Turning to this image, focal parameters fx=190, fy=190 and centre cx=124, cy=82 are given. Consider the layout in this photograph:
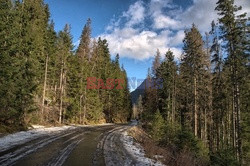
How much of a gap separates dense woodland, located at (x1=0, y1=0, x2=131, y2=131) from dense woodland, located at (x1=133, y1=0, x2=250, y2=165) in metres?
14.6

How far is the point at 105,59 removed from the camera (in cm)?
5734

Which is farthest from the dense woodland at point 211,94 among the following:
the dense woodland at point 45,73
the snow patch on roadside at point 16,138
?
the dense woodland at point 45,73

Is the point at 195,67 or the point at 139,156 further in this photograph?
the point at 195,67

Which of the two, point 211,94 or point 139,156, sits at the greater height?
point 211,94

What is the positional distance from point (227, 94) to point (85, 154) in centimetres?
2417

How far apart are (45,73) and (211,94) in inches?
1046

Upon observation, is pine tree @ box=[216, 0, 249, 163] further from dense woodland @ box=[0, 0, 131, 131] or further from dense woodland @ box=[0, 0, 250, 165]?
dense woodland @ box=[0, 0, 131, 131]

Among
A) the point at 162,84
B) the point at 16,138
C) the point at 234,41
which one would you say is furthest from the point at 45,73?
the point at 234,41

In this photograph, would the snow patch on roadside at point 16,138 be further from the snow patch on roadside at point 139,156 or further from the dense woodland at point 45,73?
the snow patch on roadside at point 139,156

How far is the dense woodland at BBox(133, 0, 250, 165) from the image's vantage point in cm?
1852

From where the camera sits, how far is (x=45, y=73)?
3005 cm

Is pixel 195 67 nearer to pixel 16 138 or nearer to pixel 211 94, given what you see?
pixel 211 94

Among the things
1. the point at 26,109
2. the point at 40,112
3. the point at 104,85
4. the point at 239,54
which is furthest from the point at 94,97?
the point at 239,54

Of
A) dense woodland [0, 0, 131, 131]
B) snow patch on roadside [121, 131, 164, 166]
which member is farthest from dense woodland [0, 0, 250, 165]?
snow patch on roadside [121, 131, 164, 166]
